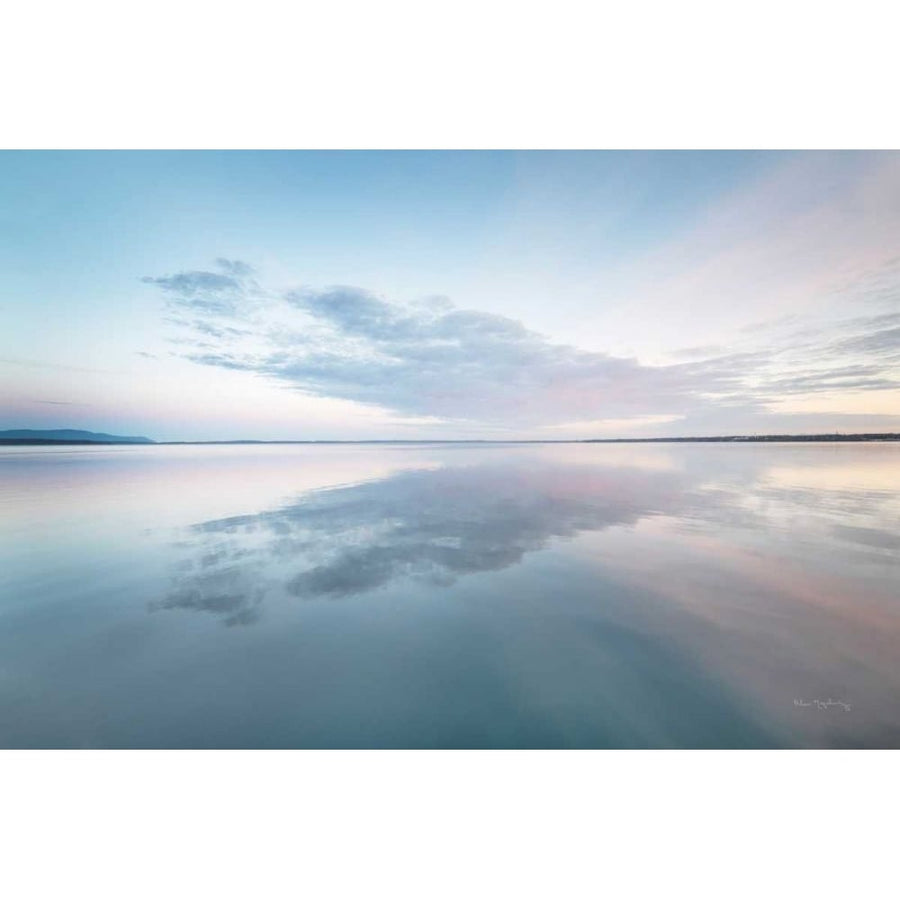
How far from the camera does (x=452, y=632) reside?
4.35m

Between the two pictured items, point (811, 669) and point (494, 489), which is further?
point (494, 489)

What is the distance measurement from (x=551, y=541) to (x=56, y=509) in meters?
13.0

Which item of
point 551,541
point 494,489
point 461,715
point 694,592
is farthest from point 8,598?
point 494,489

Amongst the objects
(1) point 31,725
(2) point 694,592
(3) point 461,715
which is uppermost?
(2) point 694,592

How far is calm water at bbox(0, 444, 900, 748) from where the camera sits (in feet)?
10.5

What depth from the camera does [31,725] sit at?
3.33 meters

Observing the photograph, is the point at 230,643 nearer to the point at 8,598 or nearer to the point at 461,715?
the point at 461,715

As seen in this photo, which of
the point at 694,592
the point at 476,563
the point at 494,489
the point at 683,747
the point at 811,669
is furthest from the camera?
the point at 494,489

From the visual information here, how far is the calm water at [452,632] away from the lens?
3203 mm

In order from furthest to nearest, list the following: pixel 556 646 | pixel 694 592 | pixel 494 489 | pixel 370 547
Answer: pixel 494 489
pixel 370 547
pixel 694 592
pixel 556 646
